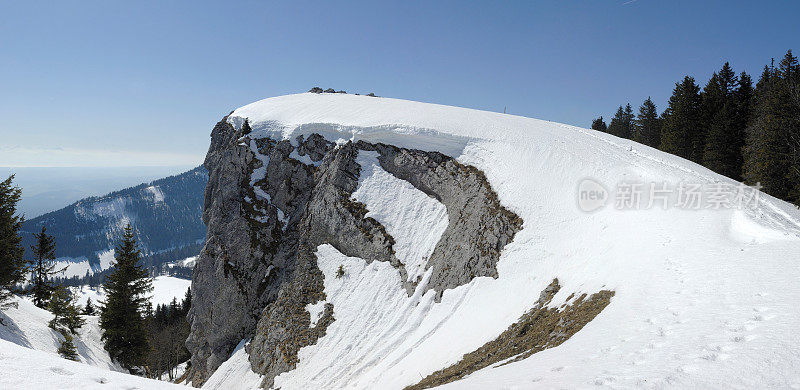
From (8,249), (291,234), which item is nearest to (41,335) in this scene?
(8,249)

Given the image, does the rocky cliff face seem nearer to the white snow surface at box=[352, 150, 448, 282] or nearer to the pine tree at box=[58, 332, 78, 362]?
the white snow surface at box=[352, 150, 448, 282]

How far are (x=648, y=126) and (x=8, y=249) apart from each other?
7486 centimetres

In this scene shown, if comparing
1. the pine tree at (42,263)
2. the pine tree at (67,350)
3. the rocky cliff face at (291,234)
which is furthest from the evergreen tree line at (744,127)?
the pine tree at (42,263)

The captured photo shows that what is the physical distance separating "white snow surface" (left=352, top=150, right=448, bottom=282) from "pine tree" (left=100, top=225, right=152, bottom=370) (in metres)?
21.2

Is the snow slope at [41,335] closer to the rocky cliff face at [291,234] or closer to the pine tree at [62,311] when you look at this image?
the pine tree at [62,311]

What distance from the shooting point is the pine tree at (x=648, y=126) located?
5281 cm

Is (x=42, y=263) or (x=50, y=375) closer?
(x=50, y=375)

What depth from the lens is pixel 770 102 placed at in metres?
26.2

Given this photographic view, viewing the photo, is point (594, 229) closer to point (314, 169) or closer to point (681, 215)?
point (681, 215)

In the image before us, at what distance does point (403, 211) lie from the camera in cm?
2473

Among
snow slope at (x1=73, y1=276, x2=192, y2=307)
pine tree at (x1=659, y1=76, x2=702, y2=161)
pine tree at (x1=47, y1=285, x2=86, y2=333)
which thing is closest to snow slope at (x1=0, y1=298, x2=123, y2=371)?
pine tree at (x1=47, y1=285, x2=86, y2=333)

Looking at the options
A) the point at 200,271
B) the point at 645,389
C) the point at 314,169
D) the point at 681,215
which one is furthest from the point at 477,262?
the point at 200,271

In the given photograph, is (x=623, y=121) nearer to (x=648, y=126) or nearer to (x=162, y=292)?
(x=648, y=126)

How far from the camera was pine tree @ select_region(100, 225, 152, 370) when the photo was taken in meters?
29.4
